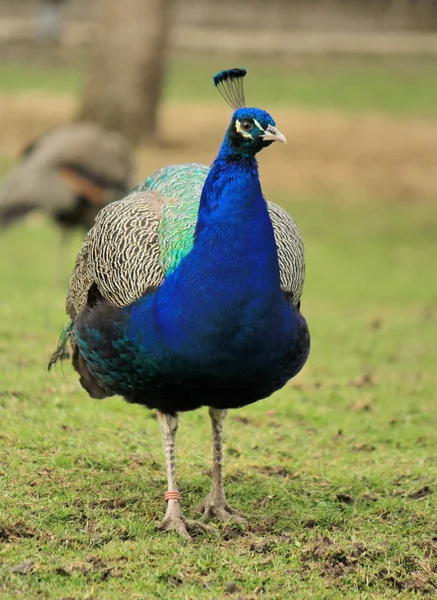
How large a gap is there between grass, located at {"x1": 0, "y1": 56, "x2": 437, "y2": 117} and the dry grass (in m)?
2.47

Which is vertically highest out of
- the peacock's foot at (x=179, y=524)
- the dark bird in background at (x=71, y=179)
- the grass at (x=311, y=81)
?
the grass at (x=311, y=81)

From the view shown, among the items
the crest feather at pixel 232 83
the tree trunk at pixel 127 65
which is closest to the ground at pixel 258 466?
the crest feather at pixel 232 83

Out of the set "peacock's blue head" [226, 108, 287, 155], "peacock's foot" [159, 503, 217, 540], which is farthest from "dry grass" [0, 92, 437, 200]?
"peacock's blue head" [226, 108, 287, 155]

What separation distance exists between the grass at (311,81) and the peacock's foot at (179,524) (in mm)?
18779

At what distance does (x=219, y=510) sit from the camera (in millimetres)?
4656

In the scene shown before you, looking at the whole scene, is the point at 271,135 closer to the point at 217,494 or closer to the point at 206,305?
the point at 206,305

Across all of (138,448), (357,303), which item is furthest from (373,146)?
(138,448)

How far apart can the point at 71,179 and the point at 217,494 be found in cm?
617

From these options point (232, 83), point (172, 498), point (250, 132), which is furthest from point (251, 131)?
point (172, 498)

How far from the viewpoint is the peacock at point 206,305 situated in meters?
4.12

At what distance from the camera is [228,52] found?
31.1 m

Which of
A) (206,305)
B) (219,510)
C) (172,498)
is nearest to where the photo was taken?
(206,305)

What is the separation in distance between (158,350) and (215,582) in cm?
88

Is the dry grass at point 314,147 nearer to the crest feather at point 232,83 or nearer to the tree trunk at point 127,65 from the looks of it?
the tree trunk at point 127,65
